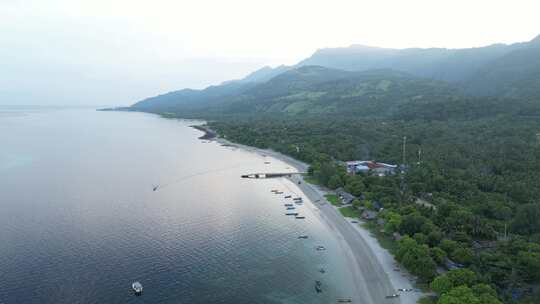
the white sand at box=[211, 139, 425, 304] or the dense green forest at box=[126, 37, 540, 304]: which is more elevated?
the dense green forest at box=[126, 37, 540, 304]

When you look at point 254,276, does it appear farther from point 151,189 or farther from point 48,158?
point 48,158

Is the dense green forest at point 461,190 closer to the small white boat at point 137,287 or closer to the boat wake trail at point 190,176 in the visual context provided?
the boat wake trail at point 190,176

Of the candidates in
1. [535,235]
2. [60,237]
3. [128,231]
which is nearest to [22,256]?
[60,237]

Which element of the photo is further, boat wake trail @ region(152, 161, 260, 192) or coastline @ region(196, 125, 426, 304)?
boat wake trail @ region(152, 161, 260, 192)

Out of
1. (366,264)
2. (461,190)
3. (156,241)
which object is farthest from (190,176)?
(461,190)

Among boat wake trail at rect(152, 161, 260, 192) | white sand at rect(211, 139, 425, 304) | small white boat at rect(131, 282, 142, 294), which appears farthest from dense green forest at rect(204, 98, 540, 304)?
small white boat at rect(131, 282, 142, 294)

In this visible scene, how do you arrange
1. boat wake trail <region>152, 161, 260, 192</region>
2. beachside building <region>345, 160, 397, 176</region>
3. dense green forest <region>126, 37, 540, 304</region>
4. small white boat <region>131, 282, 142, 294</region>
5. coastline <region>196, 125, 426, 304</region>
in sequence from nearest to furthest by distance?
1. dense green forest <region>126, 37, 540, 304</region>
2. coastline <region>196, 125, 426, 304</region>
3. small white boat <region>131, 282, 142, 294</region>
4. boat wake trail <region>152, 161, 260, 192</region>
5. beachside building <region>345, 160, 397, 176</region>

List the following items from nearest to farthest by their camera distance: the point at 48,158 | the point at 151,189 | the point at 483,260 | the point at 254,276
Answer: the point at 483,260 → the point at 254,276 → the point at 151,189 → the point at 48,158

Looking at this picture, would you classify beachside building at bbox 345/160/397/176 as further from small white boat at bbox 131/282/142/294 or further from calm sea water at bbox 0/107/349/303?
small white boat at bbox 131/282/142/294

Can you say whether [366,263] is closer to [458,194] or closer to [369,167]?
[458,194]

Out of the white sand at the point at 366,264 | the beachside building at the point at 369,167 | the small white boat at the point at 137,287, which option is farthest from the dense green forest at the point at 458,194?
the small white boat at the point at 137,287
